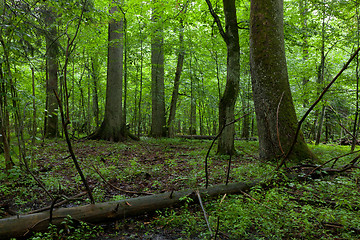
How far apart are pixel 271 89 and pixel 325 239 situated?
3.77 meters

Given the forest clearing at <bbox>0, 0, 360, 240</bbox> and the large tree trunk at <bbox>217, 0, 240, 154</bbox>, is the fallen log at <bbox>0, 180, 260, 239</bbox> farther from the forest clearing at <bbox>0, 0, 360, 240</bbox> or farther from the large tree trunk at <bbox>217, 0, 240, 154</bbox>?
the large tree trunk at <bbox>217, 0, 240, 154</bbox>

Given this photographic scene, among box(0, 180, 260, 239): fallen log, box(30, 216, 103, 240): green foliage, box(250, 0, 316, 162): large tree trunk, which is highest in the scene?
box(250, 0, 316, 162): large tree trunk

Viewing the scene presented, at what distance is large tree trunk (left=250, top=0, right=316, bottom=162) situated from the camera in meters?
5.29

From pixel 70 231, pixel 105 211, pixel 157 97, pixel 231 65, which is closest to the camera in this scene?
pixel 70 231

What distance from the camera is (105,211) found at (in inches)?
113

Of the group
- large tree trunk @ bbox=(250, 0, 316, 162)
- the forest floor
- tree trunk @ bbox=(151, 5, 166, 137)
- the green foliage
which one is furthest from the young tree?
tree trunk @ bbox=(151, 5, 166, 137)

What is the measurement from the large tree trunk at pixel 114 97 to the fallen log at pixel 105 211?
7.76 m

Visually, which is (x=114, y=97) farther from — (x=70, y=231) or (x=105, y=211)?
(x=70, y=231)

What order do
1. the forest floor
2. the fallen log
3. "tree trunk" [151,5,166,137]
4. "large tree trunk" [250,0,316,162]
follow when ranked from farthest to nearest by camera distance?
"tree trunk" [151,5,166,137], "large tree trunk" [250,0,316,162], the forest floor, the fallen log

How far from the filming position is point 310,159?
4934 millimetres

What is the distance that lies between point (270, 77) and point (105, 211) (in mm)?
4679

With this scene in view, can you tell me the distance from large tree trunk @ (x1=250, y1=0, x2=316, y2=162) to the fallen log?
203 cm

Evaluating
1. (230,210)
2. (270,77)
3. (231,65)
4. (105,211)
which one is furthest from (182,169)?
(231,65)

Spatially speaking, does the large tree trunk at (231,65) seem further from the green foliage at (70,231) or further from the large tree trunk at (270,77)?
the green foliage at (70,231)
